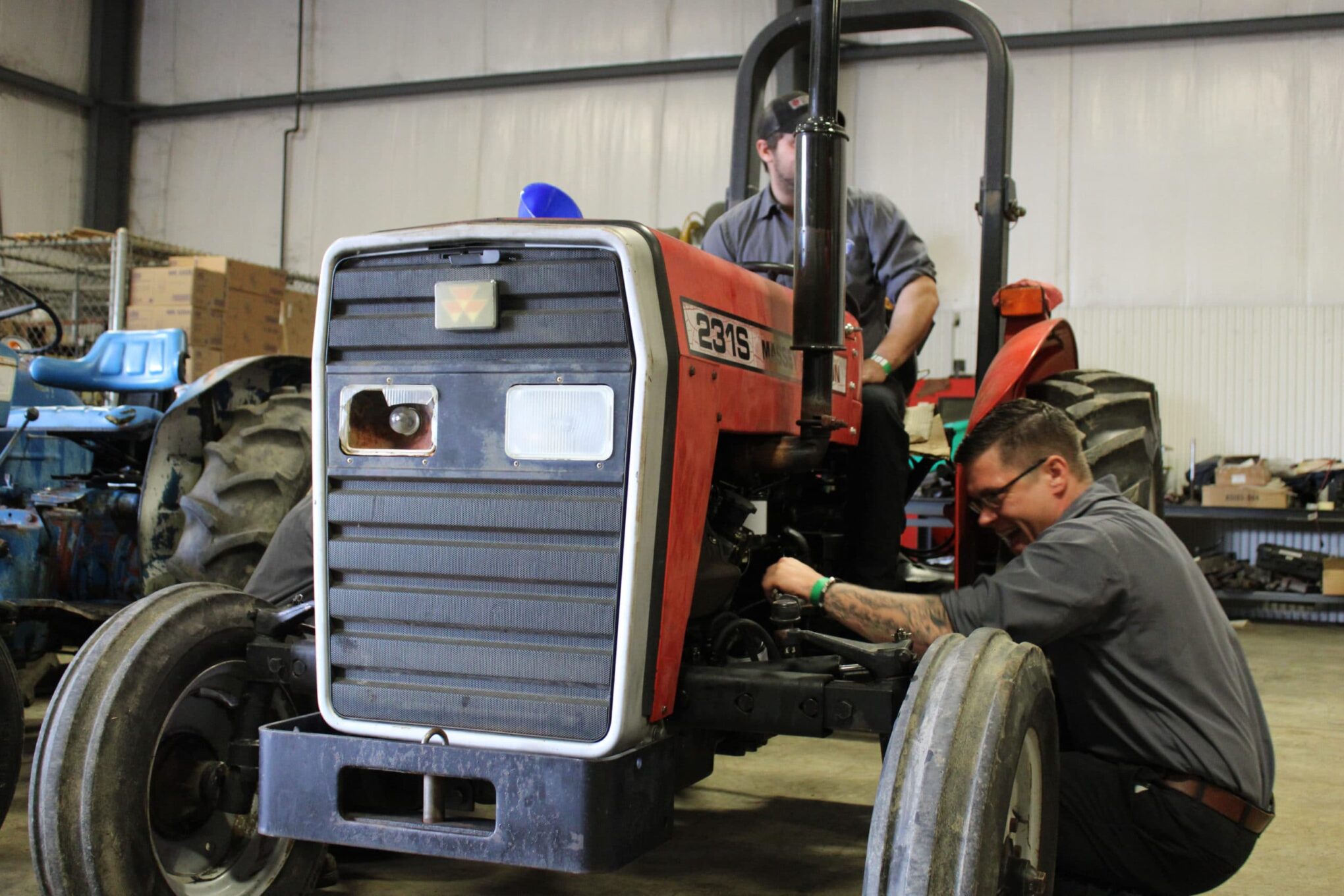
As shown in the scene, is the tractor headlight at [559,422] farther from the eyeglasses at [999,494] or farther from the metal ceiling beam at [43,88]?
the metal ceiling beam at [43,88]

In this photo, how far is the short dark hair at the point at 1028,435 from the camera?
2201mm

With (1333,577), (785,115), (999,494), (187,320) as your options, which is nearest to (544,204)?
(999,494)

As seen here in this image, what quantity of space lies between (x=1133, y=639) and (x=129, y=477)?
335 centimetres

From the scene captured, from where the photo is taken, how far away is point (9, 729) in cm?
253

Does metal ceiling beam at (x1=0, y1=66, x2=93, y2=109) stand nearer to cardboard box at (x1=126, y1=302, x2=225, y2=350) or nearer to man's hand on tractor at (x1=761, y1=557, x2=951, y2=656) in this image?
cardboard box at (x1=126, y1=302, x2=225, y2=350)

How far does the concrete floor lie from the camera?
256cm

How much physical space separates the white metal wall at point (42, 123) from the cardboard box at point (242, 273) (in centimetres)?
316

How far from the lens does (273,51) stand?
37.2 feet

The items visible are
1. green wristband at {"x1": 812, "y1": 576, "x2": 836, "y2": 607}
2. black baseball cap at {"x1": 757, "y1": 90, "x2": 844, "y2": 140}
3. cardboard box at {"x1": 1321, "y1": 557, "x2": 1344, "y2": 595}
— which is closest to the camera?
green wristband at {"x1": 812, "y1": 576, "x2": 836, "y2": 607}

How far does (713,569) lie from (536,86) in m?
9.25

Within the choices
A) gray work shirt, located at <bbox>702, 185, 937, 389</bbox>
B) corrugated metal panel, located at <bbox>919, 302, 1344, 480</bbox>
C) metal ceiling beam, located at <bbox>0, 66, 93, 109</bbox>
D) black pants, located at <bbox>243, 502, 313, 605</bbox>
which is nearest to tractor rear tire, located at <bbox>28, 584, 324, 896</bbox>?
black pants, located at <bbox>243, 502, 313, 605</bbox>

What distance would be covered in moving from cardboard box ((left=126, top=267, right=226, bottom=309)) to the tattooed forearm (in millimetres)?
7114

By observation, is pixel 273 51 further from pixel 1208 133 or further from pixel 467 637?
pixel 467 637

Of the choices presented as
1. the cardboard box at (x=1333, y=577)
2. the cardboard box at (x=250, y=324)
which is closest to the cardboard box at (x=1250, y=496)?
the cardboard box at (x=1333, y=577)
